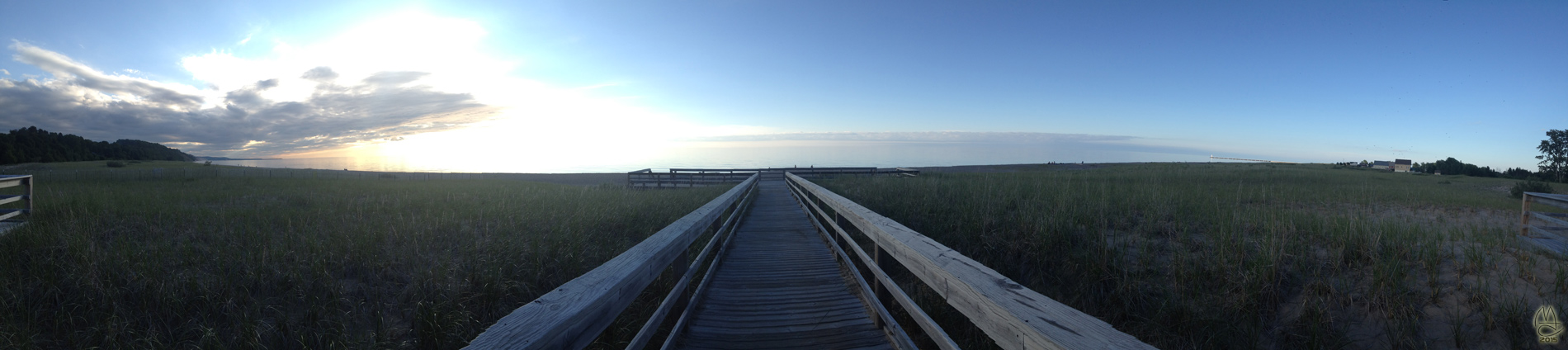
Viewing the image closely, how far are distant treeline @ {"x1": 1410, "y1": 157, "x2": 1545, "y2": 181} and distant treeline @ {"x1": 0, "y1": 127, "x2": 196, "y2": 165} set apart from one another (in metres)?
111

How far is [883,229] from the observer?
342 centimetres

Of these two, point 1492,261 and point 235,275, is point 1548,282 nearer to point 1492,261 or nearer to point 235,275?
point 1492,261

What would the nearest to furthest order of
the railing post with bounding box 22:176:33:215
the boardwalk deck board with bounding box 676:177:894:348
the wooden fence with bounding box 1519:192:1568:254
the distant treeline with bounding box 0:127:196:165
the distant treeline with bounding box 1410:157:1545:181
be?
the boardwalk deck board with bounding box 676:177:894:348 → the wooden fence with bounding box 1519:192:1568:254 → the railing post with bounding box 22:176:33:215 → the distant treeline with bounding box 1410:157:1545:181 → the distant treeline with bounding box 0:127:196:165

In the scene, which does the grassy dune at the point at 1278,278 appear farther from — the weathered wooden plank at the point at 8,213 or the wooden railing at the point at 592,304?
the weathered wooden plank at the point at 8,213

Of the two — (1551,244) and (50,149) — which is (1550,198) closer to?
(1551,244)

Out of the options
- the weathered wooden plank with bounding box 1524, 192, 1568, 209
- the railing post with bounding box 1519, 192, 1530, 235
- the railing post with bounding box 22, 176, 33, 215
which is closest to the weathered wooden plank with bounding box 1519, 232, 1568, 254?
the railing post with bounding box 1519, 192, 1530, 235

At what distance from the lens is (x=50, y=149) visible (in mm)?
54656

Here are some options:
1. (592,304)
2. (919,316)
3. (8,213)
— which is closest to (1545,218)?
(919,316)

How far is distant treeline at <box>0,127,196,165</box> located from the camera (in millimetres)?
48309

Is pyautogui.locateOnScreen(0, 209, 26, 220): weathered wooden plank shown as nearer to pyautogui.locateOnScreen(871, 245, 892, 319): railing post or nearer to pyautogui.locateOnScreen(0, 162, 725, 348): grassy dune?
pyautogui.locateOnScreen(0, 162, 725, 348): grassy dune

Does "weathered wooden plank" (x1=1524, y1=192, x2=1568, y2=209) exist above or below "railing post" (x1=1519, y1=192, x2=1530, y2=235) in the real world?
above

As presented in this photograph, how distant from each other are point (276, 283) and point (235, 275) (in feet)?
1.22

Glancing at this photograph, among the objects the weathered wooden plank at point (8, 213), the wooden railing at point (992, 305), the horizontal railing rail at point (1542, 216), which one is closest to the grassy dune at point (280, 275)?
the weathered wooden plank at point (8, 213)

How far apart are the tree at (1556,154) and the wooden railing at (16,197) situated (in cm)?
4767
